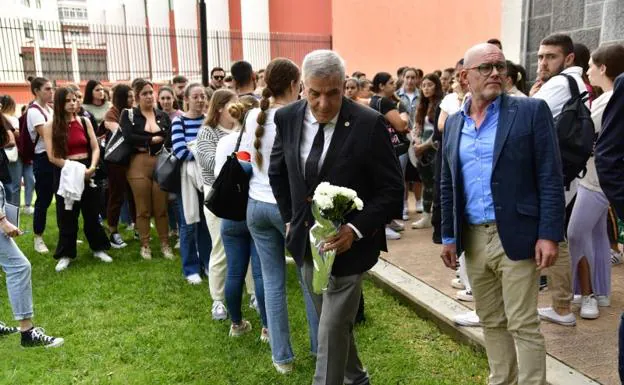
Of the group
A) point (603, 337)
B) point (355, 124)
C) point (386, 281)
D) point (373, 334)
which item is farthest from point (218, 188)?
point (603, 337)

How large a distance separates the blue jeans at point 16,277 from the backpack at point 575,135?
4044 millimetres

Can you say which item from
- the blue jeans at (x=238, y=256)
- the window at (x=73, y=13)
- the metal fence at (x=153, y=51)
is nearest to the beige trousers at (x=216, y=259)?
the blue jeans at (x=238, y=256)

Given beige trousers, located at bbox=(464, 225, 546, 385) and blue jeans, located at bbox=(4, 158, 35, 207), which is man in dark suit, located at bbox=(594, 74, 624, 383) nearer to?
beige trousers, located at bbox=(464, 225, 546, 385)

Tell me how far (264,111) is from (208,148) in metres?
1.25

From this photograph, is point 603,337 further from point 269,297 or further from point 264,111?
point 264,111

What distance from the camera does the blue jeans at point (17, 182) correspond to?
8.63 metres

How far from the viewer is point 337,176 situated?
2.83 metres

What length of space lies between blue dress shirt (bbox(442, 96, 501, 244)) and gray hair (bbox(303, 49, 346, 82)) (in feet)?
2.59

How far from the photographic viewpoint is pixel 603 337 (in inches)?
153

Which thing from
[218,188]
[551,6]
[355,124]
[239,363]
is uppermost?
[551,6]

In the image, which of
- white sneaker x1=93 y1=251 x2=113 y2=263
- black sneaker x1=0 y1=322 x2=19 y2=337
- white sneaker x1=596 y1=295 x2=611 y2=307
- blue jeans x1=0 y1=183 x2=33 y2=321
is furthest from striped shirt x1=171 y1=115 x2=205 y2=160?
white sneaker x1=596 y1=295 x2=611 y2=307

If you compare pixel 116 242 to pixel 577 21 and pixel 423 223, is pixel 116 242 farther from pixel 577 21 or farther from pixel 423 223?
pixel 577 21

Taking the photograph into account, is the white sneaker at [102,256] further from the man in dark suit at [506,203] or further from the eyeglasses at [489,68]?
the eyeglasses at [489,68]

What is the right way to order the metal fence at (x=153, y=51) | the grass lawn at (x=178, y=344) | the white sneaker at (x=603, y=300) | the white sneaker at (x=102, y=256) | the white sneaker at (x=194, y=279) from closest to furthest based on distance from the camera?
1. the grass lawn at (x=178, y=344)
2. the white sneaker at (x=603, y=300)
3. the white sneaker at (x=194, y=279)
4. the white sneaker at (x=102, y=256)
5. the metal fence at (x=153, y=51)
